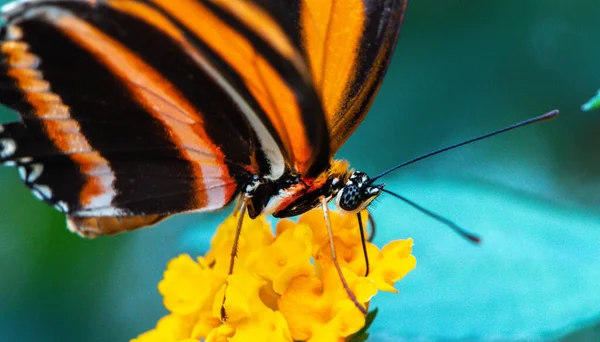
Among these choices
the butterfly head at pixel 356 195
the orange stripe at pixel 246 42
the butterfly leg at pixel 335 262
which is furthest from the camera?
the butterfly head at pixel 356 195

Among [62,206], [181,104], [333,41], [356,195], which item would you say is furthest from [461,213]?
[62,206]

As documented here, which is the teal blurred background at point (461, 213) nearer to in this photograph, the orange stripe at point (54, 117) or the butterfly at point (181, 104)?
the butterfly at point (181, 104)

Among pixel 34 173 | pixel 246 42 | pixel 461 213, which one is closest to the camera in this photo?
pixel 246 42

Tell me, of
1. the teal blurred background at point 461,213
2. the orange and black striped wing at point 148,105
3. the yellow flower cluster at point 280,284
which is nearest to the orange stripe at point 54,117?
the orange and black striped wing at point 148,105

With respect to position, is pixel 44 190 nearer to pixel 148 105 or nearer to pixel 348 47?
pixel 148 105

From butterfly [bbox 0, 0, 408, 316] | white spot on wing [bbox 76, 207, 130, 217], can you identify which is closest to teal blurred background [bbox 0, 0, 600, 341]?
butterfly [bbox 0, 0, 408, 316]

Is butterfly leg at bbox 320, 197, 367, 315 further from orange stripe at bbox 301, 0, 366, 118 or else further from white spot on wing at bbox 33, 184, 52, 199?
white spot on wing at bbox 33, 184, 52, 199
